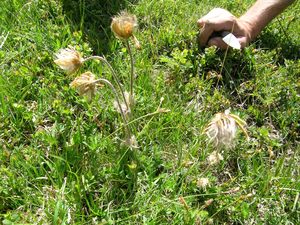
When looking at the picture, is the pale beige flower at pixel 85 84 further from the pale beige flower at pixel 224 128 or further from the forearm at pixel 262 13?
the forearm at pixel 262 13

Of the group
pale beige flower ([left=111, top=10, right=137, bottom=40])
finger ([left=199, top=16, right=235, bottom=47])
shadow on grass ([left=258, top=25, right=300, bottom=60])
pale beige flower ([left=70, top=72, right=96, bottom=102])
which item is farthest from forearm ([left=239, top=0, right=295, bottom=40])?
pale beige flower ([left=70, top=72, right=96, bottom=102])

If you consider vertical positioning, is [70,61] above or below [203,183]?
above

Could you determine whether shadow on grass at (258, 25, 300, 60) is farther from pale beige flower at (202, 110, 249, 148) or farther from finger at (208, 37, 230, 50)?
pale beige flower at (202, 110, 249, 148)

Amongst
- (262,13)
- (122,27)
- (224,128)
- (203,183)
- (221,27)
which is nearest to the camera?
(224,128)

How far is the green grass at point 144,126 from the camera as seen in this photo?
1582 mm

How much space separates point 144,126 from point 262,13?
6.67 ft

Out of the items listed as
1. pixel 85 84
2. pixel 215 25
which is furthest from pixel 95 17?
pixel 85 84

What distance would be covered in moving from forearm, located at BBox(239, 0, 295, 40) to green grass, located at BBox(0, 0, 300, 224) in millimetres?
247

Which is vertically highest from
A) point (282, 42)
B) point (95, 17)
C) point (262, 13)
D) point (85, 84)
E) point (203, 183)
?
point (262, 13)

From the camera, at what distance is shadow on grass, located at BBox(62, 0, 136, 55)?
8.39 ft

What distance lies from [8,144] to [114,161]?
2.79ft

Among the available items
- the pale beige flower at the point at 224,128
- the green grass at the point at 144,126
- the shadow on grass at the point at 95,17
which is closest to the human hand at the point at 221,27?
the green grass at the point at 144,126

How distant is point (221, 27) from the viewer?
2.45 m

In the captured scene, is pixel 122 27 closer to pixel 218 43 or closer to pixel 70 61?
pixel 70 61
